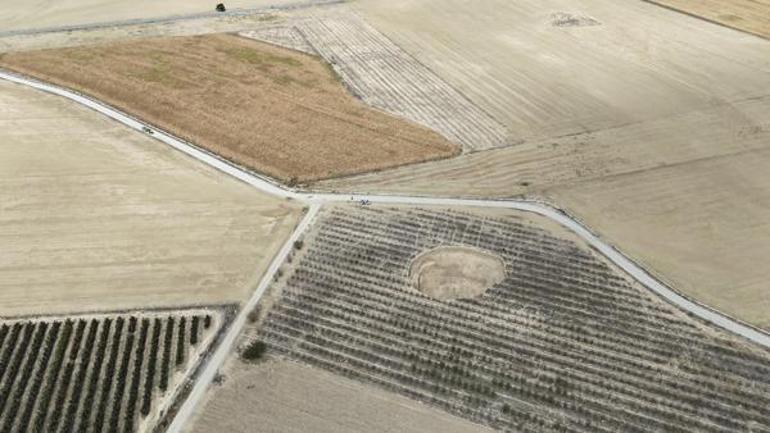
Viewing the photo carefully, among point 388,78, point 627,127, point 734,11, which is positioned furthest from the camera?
point 734,11

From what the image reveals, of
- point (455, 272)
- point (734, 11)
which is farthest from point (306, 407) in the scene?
point (734, 11)

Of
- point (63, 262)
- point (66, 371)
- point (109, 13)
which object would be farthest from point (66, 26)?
point (66, 371)

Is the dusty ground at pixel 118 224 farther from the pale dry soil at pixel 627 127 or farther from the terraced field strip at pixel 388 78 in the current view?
the terraced field strip at pixel 388 78

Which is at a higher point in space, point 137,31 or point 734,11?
point 137,31

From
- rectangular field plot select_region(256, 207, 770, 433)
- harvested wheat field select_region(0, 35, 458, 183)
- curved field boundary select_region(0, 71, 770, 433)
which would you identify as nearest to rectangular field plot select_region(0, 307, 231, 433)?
curved field boundary select_region(0, 71, 770, 433)

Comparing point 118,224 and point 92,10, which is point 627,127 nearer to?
point 118,224

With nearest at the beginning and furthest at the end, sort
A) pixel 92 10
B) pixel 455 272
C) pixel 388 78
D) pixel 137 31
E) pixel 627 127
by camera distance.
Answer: pixel 455 272 → pixel 627 127 → pixel 388 78 → pixel 137 31 → pixel 92 10

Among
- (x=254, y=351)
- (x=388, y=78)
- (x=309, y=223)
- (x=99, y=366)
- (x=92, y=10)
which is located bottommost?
(x=254, y=351)
